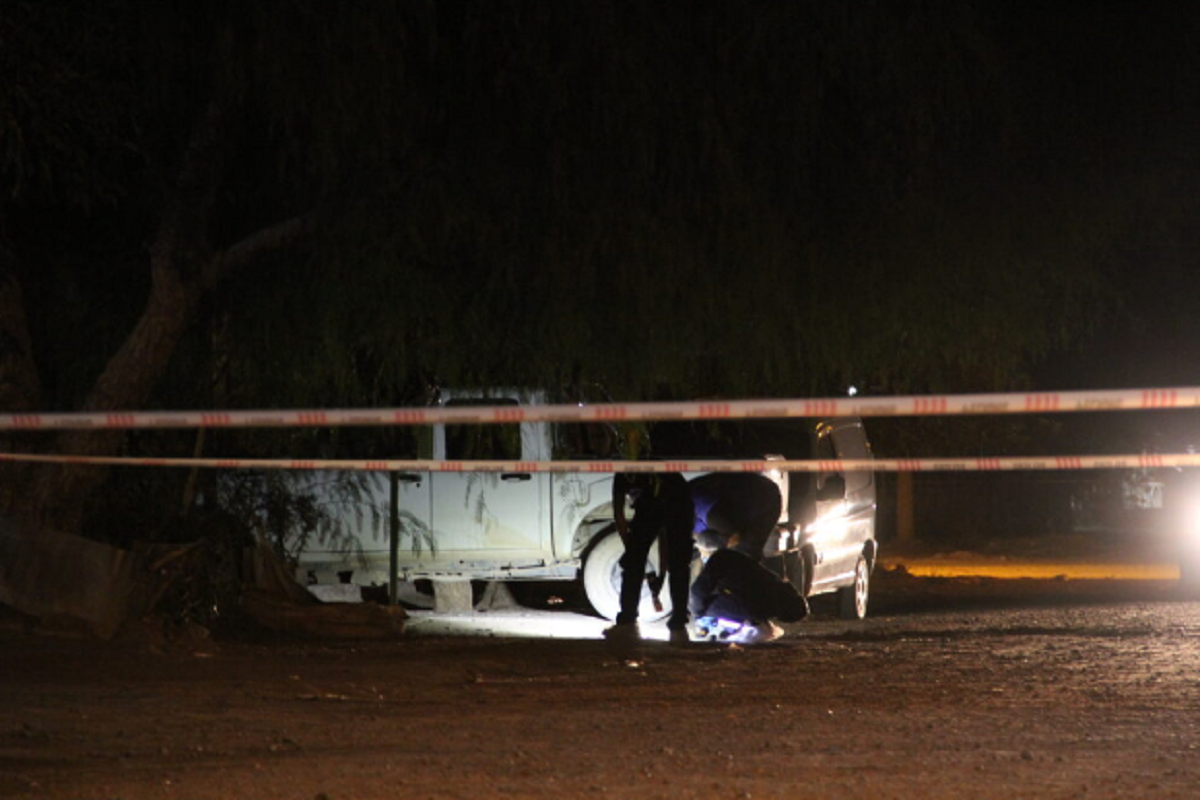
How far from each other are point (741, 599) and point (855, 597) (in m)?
3.78

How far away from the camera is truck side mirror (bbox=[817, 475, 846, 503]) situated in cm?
1344

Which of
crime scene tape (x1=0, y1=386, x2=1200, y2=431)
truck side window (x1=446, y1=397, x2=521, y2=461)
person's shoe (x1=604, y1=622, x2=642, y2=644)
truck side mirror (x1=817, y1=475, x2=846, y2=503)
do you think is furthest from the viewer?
truck side mirror (x1=817, y1=475, x2=846, y2=503)

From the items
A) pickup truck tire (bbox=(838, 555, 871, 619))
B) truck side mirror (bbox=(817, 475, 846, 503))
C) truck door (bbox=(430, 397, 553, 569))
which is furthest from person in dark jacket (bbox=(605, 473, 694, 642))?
pickup truck tire (bbox=(838, 555, 871, 619))

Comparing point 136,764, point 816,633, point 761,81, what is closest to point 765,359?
point 761,81

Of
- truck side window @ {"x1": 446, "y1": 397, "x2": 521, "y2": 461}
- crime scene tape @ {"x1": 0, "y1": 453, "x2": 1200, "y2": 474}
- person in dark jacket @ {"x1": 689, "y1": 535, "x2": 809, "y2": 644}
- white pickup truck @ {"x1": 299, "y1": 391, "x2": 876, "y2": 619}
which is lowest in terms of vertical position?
person in dark jacket @ {"x1": 689, "y1": 535, "x2": 809, "y2": 644}

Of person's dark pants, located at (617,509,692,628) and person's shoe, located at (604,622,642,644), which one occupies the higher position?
person's dark pants, located at (617,509,692,628)

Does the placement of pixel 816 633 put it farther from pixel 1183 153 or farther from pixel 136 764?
pixel 136 764

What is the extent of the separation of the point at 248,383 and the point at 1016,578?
38.8ft

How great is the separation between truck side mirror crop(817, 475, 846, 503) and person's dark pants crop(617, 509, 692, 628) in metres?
2.19

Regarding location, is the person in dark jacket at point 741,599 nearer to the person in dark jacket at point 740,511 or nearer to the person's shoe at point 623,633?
the person in dark jacket at point 740,511

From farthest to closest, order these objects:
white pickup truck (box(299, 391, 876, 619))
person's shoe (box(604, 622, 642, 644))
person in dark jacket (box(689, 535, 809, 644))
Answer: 1. white pickup truck (box(299, 391, 876, 619))
2. person's shoe (box(604, 622, 642, 644))
3. person in dark jacket (box(689, 535, 809, 644))

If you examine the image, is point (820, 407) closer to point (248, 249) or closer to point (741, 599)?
point (741, 599)

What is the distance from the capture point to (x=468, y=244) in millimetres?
10125

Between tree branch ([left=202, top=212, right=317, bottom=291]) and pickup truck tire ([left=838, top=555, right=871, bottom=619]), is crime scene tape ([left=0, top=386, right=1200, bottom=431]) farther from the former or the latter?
pickup truck tire ([left=838, top=555, right=871, bottom=619])
